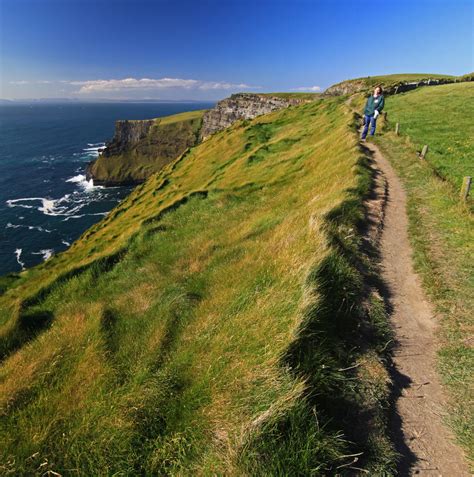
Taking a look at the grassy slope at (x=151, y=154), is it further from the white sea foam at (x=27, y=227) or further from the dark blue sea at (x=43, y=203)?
the white sea foam at (x=27, y=227)

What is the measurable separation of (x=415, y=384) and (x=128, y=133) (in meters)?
199

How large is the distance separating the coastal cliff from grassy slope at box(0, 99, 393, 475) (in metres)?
135

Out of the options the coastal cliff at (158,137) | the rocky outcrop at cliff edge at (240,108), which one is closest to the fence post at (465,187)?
the rocky outcrop at cliff edge at (240,108)

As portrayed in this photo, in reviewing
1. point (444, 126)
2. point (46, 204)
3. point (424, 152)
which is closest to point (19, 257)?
point (46, 204)

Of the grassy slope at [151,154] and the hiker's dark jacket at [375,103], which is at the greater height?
the hiker's dark jacket at [375,103]

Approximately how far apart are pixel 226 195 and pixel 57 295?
11.6 m

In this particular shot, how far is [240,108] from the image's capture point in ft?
512

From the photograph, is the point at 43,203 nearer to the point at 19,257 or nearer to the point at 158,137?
the point at 19,257

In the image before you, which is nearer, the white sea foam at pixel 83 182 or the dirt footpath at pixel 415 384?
the dirt footpath at pixel 415 384

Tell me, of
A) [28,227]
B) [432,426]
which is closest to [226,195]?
[432,426]

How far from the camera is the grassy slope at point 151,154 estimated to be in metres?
148

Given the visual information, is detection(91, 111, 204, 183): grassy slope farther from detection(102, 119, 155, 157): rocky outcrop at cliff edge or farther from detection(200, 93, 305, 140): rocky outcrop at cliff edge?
detection(200, 93, 305, 140): rocky outcrop at cliff edge

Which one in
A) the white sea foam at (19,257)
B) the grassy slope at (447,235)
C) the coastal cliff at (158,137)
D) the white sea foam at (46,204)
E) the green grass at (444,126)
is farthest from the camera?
Answer: the coastal cliff at (158,137)

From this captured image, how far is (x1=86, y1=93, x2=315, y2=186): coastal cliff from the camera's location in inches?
5659
